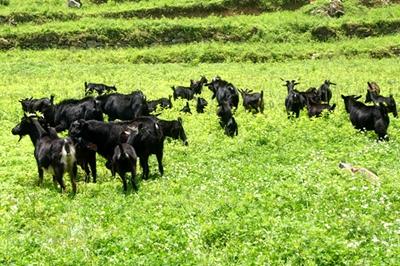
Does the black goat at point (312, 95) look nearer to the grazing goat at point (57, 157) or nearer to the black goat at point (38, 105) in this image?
the black goat at point (38, 105)

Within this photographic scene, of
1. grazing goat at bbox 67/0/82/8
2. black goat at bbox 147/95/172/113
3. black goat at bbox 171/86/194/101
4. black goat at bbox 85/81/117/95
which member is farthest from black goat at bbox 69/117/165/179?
grazing goat at bbox 67/0/82/8

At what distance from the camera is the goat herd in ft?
Result: 39.7

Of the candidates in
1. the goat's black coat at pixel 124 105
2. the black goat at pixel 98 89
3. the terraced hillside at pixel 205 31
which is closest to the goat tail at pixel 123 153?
the goat's black coat at pixel 124 105

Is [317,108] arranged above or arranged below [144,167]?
above

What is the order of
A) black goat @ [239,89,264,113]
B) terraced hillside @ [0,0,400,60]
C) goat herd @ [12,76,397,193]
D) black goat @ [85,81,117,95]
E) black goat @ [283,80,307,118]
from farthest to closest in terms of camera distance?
terraced hillside @ [0,0,400,60]
black goat @ [85,81,117,95]
black goat @ [239,89,264,113]
black goat @ [283,80,307,118]
goat herd @ [12,76,397,193]

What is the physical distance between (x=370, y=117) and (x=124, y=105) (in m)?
8.18

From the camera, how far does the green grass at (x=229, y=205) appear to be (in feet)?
27.1

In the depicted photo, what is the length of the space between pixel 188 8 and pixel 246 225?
A: 1638 inches

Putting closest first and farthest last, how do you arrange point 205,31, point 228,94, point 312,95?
1. point 312,95
2. point 228,94
3. point 205,31

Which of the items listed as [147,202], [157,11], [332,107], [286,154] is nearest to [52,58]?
[157,11]

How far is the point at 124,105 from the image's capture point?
19000 mm

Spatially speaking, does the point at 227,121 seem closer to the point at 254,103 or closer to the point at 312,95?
the point at 254,103

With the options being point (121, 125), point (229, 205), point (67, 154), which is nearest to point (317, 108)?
point (121, 125)

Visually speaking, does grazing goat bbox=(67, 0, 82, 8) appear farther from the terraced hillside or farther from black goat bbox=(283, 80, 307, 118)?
black goat bbox=(283, 80, 307, 118)
